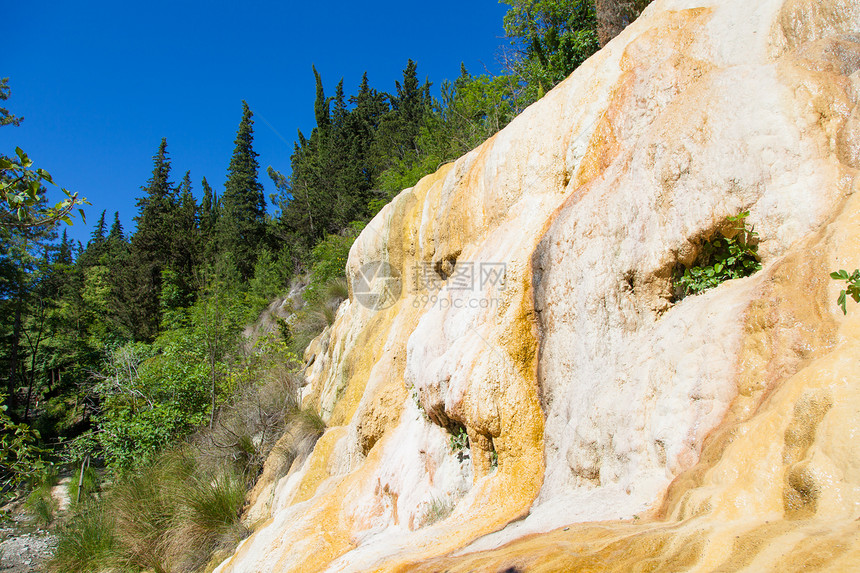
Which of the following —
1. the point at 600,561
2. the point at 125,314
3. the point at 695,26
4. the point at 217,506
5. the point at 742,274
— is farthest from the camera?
the point at 125,314

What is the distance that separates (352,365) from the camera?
9.98 meters

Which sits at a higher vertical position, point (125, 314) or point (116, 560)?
point (125, 314)

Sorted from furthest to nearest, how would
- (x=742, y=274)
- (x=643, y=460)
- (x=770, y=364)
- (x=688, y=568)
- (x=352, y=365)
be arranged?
1. (x=352, y=365)
2. (x=742, y=274)
3. (x=643, y=460)
4. (x=770, y=364)
5. (x=688, y=568)

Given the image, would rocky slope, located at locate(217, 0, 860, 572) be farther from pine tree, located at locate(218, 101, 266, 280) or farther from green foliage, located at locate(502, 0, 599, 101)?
pine tree, located at locate(218, 101, 266, 280)

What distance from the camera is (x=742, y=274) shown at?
3.95 m

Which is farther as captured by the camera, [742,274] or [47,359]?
[47,359]

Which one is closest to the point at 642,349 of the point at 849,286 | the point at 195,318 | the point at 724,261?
the point at 724,261

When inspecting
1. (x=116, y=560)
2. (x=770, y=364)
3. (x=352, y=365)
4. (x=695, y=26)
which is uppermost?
(x=695, y=26)

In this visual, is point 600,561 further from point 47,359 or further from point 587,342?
point 47,359

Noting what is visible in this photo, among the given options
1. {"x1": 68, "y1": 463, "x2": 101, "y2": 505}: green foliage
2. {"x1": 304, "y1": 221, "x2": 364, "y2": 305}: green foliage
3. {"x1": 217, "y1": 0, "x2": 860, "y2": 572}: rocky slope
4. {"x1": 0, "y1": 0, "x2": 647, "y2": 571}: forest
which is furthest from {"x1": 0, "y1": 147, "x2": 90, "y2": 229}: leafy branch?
{"x1": 304, "y1": 221, "x2": 364, "y2": 305}: green foliage

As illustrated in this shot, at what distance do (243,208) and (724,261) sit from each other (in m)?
38.6

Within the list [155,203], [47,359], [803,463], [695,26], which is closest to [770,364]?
[803,463]

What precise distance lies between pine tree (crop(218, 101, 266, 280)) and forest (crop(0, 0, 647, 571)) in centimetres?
15

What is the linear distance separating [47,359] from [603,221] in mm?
31887
